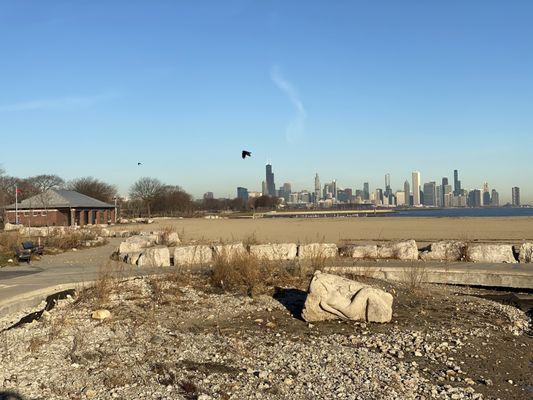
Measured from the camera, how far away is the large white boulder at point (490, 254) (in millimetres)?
15312

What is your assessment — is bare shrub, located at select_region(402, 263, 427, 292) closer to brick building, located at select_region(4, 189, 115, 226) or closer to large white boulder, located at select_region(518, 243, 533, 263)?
large white boulder, located at select_region(518, 243, 533, 263)

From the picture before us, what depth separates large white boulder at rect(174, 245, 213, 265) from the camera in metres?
15.4

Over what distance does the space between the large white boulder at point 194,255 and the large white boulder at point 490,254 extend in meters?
7.83

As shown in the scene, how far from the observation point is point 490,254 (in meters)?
15.4

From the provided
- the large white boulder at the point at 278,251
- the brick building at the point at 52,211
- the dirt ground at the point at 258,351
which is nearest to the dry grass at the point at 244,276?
the dirt ground at the point at 258,351

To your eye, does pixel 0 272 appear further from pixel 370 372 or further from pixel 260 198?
pixel 260 198

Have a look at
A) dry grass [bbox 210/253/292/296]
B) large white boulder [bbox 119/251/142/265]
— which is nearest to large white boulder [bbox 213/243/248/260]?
dry grass [bbox 210/253/292/296]

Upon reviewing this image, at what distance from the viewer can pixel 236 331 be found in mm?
8391

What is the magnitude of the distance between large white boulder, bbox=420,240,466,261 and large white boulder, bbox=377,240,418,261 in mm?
424

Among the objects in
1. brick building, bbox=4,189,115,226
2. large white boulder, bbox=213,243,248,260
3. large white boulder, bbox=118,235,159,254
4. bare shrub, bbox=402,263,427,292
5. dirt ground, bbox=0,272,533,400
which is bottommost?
dirt ground, bbox=0,272,533,400

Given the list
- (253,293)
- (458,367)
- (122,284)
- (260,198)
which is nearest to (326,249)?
(253,293)

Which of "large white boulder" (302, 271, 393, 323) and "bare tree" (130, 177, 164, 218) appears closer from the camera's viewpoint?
"large white boulder" (302, 271, 393, 323)

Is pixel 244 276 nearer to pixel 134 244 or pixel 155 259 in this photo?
pixel 155 259

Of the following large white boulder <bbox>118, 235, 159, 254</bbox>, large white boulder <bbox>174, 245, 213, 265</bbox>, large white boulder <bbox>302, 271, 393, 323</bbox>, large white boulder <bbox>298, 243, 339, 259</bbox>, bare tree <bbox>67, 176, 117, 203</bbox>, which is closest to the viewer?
large white boulder <bbox>302, 271, 393, 323</bbox>
